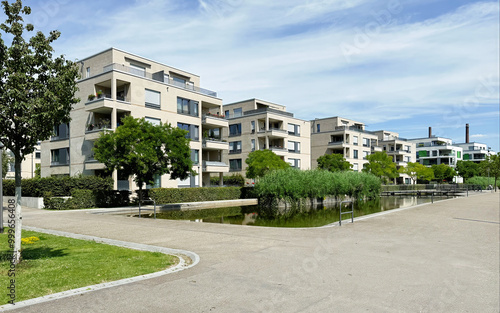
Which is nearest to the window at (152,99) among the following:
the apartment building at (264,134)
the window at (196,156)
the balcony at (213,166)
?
the window at (196,156)

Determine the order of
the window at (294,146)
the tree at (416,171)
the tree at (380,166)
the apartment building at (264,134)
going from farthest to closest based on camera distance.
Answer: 1. the tree at (416,171)
2. the tree at (380,166)
3. the window at (294,146)
4. the apartment building at (264,134)

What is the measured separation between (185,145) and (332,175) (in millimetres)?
16802

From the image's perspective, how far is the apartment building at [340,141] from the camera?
7175cm

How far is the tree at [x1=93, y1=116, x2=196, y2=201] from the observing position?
81.9 feet

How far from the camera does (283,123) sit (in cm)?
5906

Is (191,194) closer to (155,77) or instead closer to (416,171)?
(155,77)

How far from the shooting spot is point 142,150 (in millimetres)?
24875

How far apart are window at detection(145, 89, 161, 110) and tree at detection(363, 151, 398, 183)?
1705 inches

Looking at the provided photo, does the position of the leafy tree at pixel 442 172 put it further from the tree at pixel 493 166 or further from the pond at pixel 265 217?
the pond at pixel 265 217

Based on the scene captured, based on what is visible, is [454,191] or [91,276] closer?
[91,276]

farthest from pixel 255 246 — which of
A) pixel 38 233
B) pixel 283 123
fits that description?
pixel 283 123

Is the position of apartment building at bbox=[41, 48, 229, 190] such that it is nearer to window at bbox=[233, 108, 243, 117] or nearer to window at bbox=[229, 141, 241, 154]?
window at bbox=[229, 141, 241, 154]

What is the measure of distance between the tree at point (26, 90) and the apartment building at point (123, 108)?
24.1m

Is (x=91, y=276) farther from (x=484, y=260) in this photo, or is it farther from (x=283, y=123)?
(x=283, y=123)
